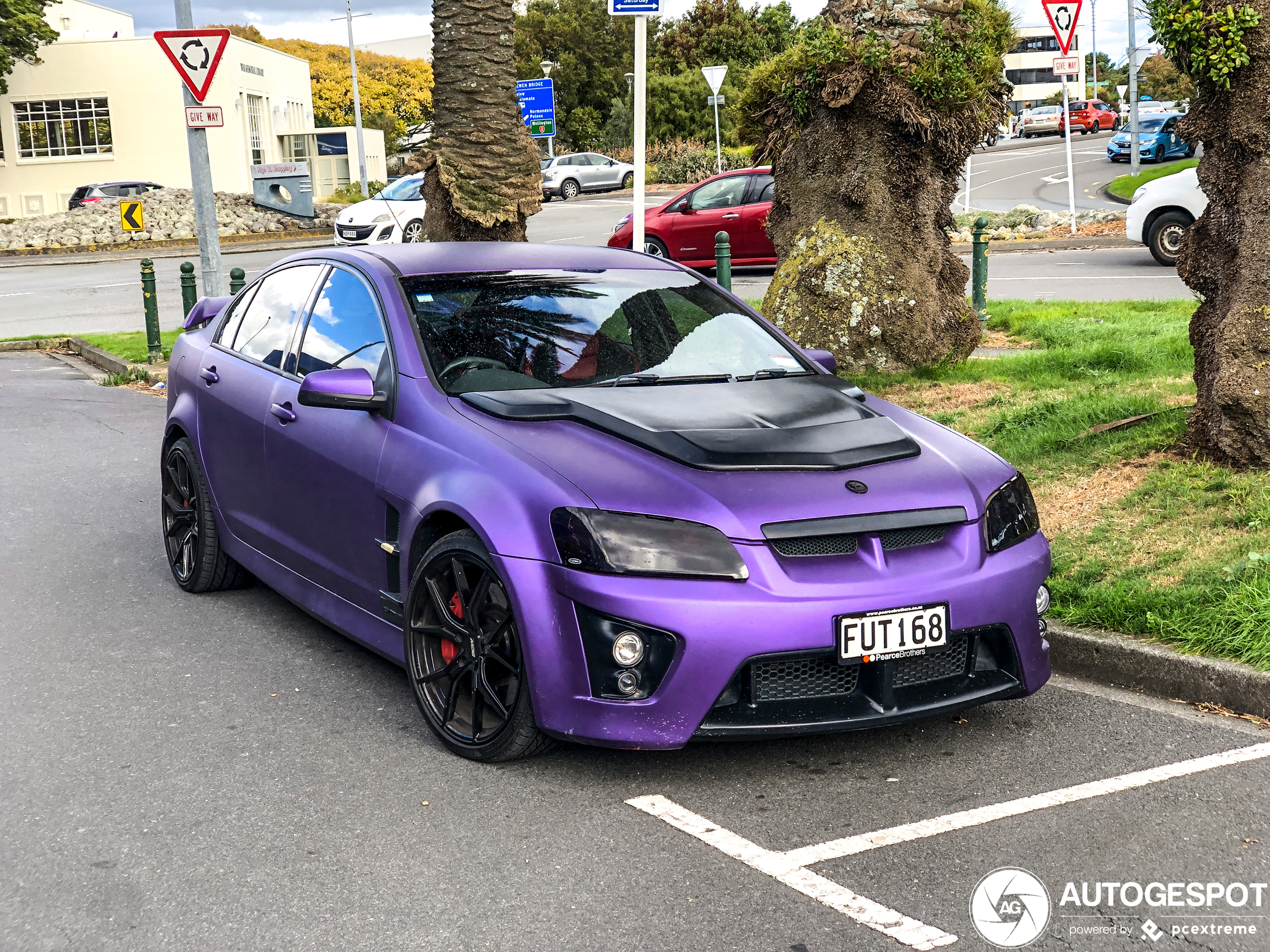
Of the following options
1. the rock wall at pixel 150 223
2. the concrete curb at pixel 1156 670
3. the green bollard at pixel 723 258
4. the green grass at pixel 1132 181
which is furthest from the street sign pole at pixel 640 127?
the rock wall at pixel 150 223

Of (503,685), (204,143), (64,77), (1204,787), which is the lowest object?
(1204,787)

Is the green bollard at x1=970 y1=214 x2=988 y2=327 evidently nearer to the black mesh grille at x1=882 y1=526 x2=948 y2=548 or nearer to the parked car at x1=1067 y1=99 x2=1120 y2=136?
the black mesh grille at x1=882 y1=526 x2=948 y2=548

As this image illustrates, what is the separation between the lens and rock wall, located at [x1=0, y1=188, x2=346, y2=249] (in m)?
37.0

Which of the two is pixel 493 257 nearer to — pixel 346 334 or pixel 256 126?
pixel 346 334

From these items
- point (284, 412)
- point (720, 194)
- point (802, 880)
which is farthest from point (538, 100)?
point (802, 880)

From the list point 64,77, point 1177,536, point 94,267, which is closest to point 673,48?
point 64,77

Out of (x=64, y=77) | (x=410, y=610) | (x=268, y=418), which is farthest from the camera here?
(x=64, y=77)

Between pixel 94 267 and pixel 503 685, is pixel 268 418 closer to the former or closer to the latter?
pixel 503 685

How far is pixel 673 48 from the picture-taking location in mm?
62438

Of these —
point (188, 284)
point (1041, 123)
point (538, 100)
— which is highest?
point (1041, 123)

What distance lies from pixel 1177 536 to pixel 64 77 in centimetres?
5169

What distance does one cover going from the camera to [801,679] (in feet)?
12.8

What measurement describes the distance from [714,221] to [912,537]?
701 inches

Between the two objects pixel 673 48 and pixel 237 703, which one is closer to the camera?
pixel 237 703
